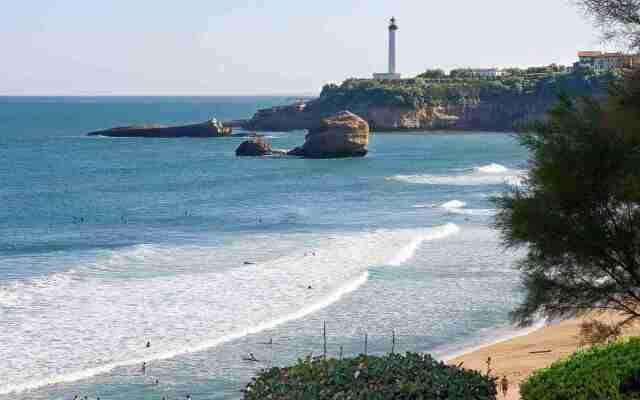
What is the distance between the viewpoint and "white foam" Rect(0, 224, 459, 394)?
19.6 m

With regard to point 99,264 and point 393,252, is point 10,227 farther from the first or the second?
point 393,252

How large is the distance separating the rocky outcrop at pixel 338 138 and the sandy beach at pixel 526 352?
5384 centimetres

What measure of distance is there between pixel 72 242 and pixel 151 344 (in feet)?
49.8

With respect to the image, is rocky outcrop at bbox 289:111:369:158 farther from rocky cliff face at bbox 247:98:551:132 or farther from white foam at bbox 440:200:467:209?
rocky cliff face at bbox 247:98:551:132

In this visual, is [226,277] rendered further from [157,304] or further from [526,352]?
[526,352]

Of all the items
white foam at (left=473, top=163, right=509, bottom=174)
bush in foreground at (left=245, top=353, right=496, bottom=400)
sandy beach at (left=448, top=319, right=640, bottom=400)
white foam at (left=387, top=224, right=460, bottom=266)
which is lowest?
white foam at (left=473, top=163, right=509, bottom=174)

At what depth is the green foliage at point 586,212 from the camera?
44.8 feet

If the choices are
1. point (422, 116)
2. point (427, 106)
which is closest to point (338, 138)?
point (422, 116)

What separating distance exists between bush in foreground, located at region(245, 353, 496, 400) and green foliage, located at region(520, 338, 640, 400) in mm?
559

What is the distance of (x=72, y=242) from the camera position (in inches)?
1363

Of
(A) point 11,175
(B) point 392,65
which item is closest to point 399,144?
(A) point 11,175

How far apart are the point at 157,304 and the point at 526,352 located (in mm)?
9328

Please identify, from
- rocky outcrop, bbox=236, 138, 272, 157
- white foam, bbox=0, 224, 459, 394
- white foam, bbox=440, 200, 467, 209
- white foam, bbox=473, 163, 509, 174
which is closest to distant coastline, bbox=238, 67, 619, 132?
rocky outcrop, bbox=236, 138, 272, 157

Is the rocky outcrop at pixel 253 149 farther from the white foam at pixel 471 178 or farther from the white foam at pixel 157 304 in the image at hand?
the white foam at pixel 157 304
